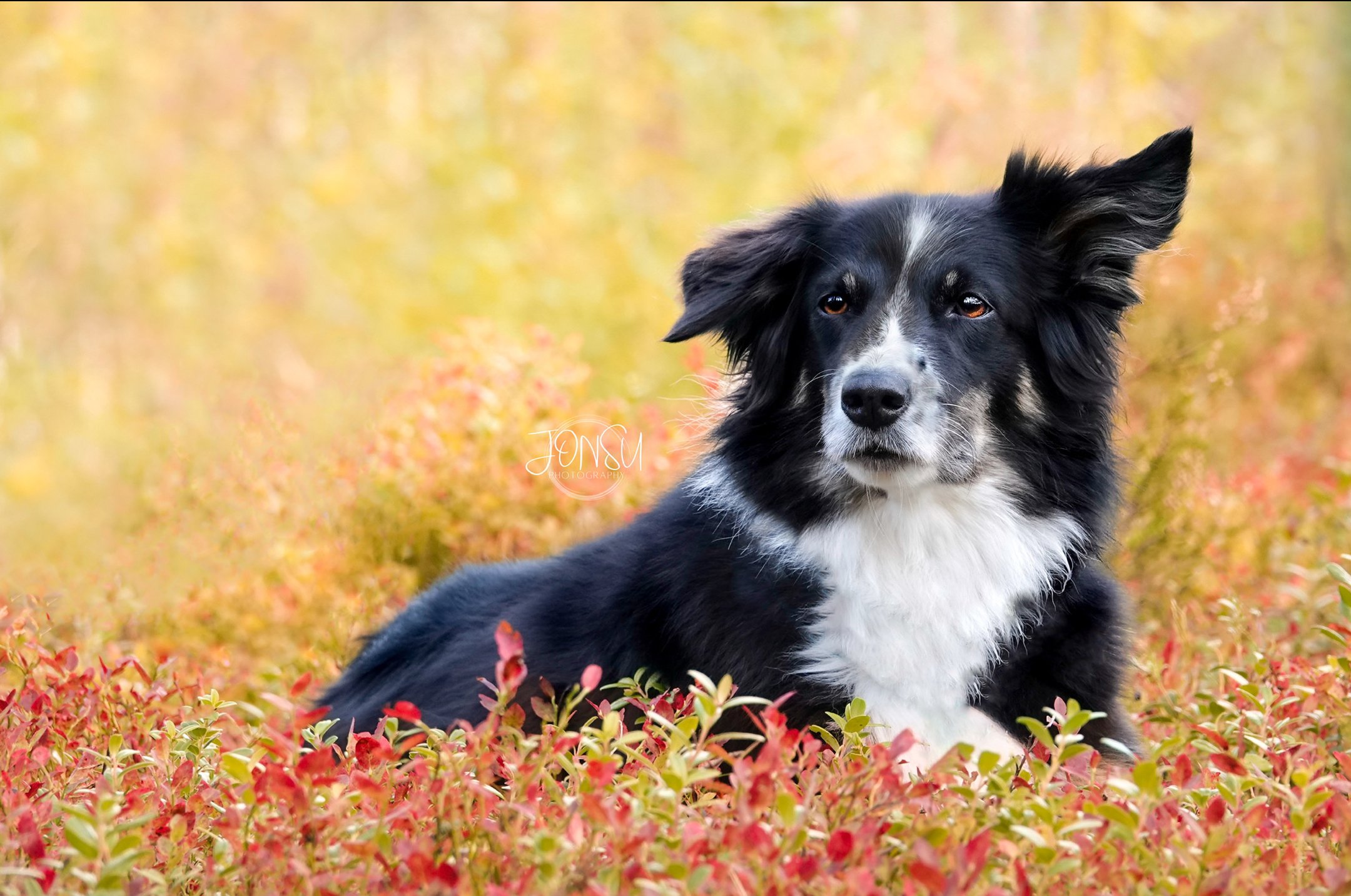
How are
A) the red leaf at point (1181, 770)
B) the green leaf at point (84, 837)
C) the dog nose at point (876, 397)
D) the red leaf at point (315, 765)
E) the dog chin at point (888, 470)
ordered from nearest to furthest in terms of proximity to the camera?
the green leaf at point (84, 837), the red leaf at point (315, 765), the red leaf at point (1181, 770), the dog nose at point (876, 397), the dog chin at point (888, 470)

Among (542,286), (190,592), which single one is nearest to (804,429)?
(190,592)

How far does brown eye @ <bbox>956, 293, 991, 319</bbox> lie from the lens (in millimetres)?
3539

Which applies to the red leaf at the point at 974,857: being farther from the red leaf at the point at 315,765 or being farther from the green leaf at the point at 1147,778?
the red leaf at the point at 315,765

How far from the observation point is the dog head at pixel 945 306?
11.2 feet

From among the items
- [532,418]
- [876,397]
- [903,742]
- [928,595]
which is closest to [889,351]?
[876,397]

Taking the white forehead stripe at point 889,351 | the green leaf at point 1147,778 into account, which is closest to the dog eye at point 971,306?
the white forehead stripe at point 889,351

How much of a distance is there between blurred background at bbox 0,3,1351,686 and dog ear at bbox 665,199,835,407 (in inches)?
128

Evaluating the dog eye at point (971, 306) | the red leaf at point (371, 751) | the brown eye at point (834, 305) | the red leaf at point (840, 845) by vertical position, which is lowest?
the red leaf at point (371, 751)

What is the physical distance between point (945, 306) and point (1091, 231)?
52 centimetres

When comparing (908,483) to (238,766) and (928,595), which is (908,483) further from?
(238,766)

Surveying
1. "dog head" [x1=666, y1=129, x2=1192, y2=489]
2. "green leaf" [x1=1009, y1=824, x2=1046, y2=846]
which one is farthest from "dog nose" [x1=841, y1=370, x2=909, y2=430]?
"green leaf" [x1=1009, y1=824, x2=1046, y2=846]

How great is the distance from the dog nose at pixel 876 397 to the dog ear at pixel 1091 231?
589 mm

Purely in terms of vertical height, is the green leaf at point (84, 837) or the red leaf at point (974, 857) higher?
the red leaf at point (974, 857)

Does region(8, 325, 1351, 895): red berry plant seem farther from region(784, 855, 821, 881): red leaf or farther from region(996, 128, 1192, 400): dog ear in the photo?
region(996, 128, 1192, 400): dog ear
